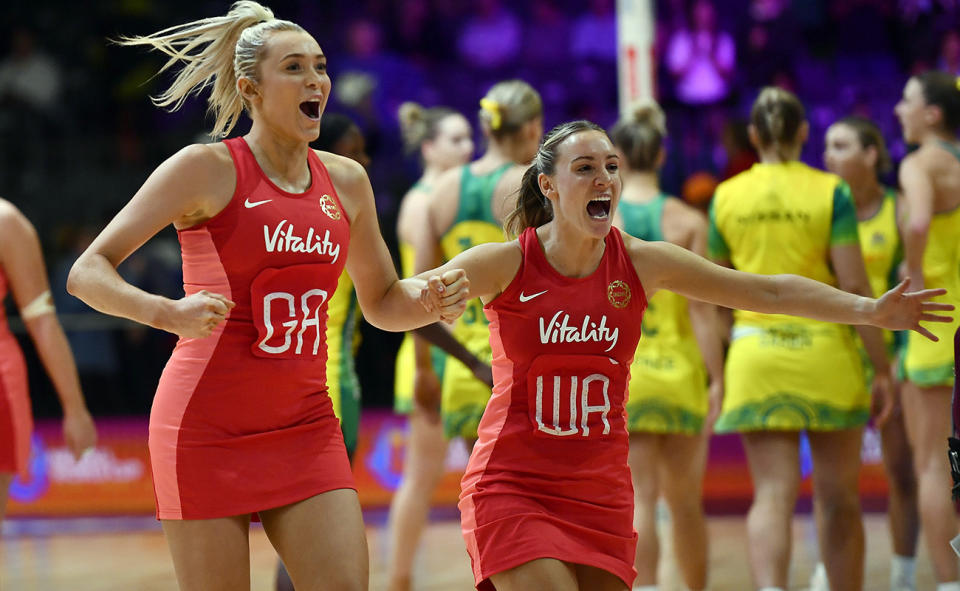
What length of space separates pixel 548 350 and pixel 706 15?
8.34m

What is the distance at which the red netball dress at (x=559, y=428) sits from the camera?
3342 millimetres

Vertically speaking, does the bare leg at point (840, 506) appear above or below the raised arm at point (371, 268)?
below

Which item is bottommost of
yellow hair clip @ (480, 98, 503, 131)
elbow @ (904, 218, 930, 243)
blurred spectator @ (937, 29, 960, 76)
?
elbow @ (904, 218, 930, 243)

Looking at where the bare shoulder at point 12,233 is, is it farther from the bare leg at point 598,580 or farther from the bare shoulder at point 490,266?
the bare leg at point 598,580

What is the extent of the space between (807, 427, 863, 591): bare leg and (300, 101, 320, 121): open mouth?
2568 mm

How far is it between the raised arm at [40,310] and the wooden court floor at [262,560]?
1.84 m

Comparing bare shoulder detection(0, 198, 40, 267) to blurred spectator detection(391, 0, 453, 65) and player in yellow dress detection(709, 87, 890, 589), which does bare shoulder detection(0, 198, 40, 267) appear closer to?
player in yellow dress detection(709, 87, 890, 589)

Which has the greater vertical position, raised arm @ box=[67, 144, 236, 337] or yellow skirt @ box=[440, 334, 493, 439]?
raised arm @ box=[67, 144, 236, 337]

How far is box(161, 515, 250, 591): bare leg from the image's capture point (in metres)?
3.22

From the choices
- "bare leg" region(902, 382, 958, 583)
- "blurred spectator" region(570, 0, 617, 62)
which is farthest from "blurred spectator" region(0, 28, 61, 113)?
"bare leg" region(902, 382, 958, 583)

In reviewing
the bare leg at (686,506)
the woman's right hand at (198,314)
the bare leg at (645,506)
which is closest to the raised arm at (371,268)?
the woman's right hand at (198,314)

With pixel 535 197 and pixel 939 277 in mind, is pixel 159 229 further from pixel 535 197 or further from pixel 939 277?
pixel 939 277

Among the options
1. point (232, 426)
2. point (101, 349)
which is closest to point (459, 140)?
point (232, 426)

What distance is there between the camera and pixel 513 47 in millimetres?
11883
